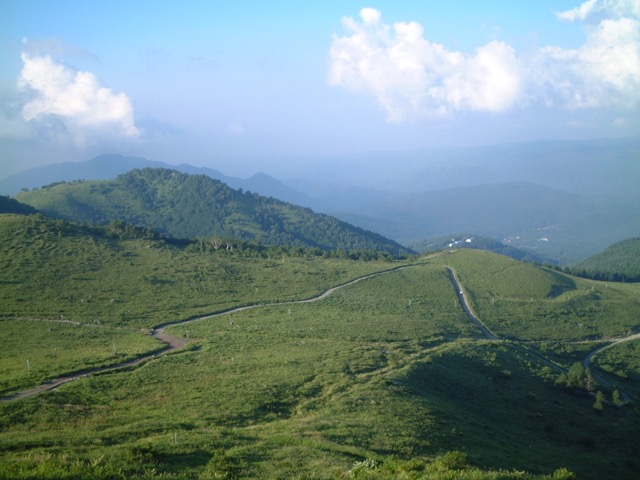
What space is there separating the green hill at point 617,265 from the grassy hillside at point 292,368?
893 inches

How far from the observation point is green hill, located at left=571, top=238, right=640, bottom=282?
346 ft

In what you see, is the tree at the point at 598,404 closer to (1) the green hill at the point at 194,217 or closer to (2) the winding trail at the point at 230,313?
(2) the winding trail at the point at 230,313

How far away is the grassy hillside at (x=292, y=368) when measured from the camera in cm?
1888

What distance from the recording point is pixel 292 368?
34.5 meters

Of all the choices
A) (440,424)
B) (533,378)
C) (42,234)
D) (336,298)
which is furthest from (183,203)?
(440,424)

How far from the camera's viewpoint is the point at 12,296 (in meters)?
51.6

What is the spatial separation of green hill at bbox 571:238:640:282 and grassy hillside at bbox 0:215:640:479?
2267 cm

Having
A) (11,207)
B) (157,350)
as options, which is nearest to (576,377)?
(157,350)

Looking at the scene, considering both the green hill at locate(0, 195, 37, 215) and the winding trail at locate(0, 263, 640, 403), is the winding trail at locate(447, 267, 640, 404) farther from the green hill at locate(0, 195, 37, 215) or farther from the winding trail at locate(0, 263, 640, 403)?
the green hill at locate(0, 195, 37, 215)

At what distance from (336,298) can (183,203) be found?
143335 mm

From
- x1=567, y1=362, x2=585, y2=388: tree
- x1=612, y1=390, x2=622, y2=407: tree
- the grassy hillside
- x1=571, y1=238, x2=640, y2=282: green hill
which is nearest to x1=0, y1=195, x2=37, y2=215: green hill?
the grassy hillside

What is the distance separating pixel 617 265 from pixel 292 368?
128968 millimetres

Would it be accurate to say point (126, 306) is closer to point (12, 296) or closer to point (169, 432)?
point (12, 296)

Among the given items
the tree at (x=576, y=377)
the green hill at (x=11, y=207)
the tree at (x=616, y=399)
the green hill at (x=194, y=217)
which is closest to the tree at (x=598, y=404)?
the tree at (x=616, y=399)
